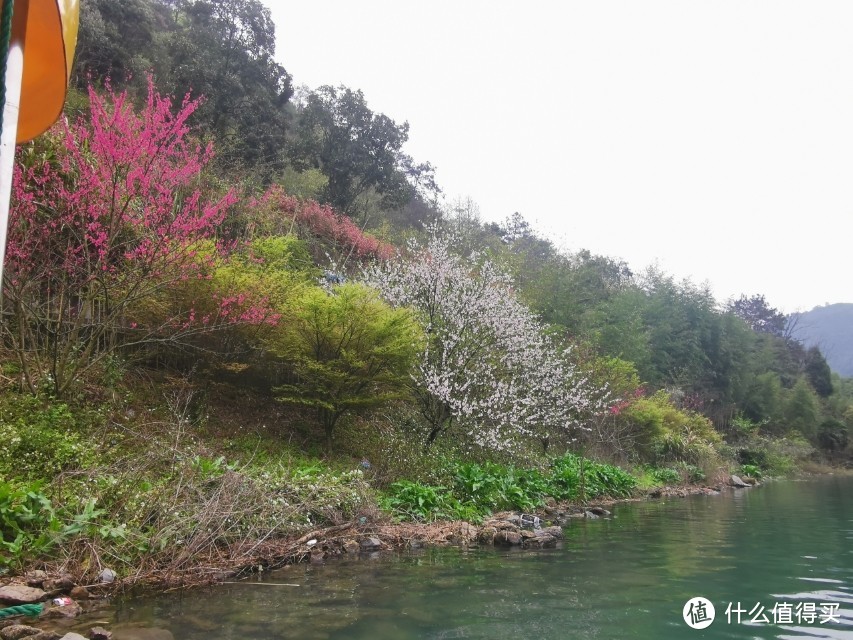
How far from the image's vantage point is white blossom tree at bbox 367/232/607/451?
1161 cm

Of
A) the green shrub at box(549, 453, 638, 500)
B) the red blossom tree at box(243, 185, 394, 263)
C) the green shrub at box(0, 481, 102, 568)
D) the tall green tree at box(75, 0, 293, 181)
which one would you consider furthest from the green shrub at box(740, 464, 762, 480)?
the green shrub at box(0, 481, 102, 568)

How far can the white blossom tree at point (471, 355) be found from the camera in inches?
457

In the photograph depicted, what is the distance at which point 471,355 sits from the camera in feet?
39.2

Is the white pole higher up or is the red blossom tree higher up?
the red blossom tree

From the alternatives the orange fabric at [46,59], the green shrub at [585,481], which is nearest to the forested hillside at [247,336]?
the green shrub at [585,481]

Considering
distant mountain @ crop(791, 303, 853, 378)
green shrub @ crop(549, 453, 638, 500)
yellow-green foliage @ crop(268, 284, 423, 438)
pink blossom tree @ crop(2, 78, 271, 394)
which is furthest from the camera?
distant mountain @ crop(791, 303, 853, 378)

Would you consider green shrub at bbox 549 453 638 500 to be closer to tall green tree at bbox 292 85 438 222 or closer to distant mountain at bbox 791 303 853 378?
tall green tree at bbox 292 85 438 222

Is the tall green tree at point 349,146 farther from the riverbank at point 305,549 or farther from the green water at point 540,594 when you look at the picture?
the green water at point 540,594

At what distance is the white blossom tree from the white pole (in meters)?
9.98

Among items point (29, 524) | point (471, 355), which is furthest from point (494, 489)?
point (29, 524)

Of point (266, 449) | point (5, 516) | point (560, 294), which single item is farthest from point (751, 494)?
point (5, 516)

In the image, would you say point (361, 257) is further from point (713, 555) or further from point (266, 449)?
point (713, 555)

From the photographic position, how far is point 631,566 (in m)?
6.23

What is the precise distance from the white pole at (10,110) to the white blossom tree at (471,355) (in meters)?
9.98
